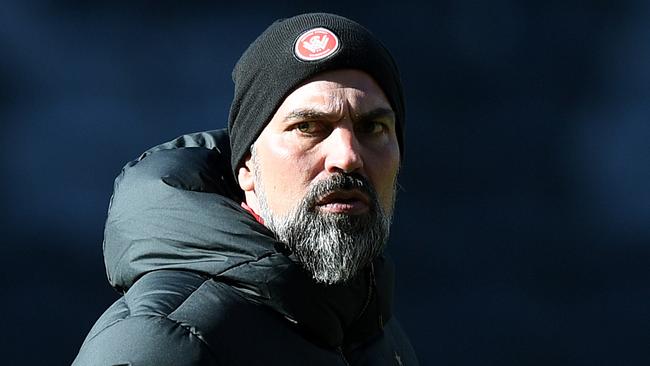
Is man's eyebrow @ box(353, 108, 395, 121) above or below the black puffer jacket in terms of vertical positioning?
above

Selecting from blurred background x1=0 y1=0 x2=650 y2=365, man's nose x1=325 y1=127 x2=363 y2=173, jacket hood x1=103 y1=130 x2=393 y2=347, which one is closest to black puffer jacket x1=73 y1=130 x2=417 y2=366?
jacket hood x1=103 y1=130 x2=393 y2=347

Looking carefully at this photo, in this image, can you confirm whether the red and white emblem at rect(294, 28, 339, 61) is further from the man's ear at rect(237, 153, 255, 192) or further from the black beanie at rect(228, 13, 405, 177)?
the man's ear at rect(237, 153, 255, 192)

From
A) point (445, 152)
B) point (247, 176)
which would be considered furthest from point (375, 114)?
point (445, 152)

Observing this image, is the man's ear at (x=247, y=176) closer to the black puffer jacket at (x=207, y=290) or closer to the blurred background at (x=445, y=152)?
the black puffer jacket at (x=207, y=290)

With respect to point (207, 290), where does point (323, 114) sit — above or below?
above

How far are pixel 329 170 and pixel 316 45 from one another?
0.55 ft

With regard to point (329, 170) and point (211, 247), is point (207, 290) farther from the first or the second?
point (329, 170)

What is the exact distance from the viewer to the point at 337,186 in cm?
166

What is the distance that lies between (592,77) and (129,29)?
1488 millimetres

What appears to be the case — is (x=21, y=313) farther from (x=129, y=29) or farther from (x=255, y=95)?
(x=255, y=95)

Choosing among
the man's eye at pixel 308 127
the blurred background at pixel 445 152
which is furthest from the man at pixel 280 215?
the blurred background at pixel 445 152

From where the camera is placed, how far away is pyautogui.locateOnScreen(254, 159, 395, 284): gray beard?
1.66 metres

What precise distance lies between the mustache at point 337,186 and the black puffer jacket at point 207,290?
0.08 metres

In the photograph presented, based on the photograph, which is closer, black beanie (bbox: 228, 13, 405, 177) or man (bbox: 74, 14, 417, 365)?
man (bbox: 74, 14, 417, 365)
